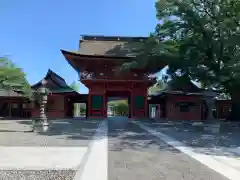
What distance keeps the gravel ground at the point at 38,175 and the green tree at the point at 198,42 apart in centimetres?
1360

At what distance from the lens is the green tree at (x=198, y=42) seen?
18125 millimetres

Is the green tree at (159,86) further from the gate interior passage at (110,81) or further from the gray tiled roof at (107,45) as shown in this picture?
the gray tiled roof at (107,45)

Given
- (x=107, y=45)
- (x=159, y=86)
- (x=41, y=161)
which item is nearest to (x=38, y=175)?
(x=41, y=161)

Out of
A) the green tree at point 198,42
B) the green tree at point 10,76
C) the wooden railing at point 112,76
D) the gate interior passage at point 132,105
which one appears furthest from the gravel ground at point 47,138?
the wooden railing at point 112,76

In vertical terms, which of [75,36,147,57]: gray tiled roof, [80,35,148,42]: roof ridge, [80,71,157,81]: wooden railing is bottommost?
[80,71,157,81]: wooden railing

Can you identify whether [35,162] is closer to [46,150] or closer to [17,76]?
[46,150]

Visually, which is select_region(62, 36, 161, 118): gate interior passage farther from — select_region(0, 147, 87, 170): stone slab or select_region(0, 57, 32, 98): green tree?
select_region(0, 147, 87, 170): stone slab

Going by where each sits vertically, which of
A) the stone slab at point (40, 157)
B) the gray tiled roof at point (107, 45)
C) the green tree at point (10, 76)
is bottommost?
the stone slab at point (40, 157)

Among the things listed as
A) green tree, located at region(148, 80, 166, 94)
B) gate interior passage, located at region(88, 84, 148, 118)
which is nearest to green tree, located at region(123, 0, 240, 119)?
green tree, located at region(148, 80, 166, 94)

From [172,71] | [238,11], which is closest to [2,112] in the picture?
[172,71]

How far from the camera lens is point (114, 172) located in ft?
20.1

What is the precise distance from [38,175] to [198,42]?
52.8 ft

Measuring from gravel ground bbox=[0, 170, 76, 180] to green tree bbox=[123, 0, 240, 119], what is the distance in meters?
13.6

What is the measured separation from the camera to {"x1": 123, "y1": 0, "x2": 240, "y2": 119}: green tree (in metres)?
18.1
